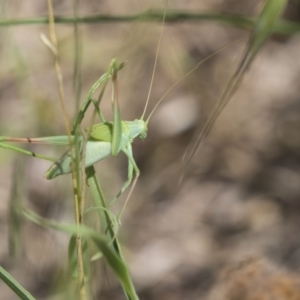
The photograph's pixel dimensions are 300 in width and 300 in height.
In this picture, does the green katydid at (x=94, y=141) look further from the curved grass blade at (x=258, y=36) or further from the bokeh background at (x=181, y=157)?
the bokeh background at (x=181, y=157)

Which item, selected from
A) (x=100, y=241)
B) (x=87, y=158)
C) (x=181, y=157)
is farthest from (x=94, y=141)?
(x=181, y=157)

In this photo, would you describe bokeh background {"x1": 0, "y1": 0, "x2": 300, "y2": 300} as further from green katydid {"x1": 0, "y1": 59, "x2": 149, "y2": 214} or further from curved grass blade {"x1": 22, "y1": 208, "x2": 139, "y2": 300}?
curved grass blade {"x1": 22, "y1": 208, "x2": 139, "y2": 300}

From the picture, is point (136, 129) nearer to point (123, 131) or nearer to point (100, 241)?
point (123, 131)

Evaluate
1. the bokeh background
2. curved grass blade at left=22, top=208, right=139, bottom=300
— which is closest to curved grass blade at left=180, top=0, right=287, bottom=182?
curved grass blade at left=22, top=208, right=139, bottom=300

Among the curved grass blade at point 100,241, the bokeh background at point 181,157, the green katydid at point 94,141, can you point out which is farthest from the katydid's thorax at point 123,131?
the bokeh background at point 181,157

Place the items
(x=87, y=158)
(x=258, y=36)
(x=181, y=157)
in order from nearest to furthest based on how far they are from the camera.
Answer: (x=258, y=36) < (x=87, y=158) < (x=181, y=157)
